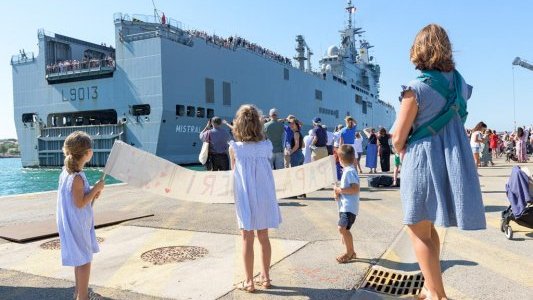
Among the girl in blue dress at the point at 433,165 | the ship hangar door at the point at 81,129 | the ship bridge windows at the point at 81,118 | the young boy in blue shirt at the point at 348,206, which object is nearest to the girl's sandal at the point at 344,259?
the young boy in blue shirt at the point at 348,206

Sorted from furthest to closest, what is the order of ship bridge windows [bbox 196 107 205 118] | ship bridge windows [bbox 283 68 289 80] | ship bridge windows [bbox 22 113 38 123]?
ship bridge windows [bbox 283 68 289 80] < ship bridge windows [bbox 22 113 38 123] < ship bridge windows [bbox 196 107 205 118]

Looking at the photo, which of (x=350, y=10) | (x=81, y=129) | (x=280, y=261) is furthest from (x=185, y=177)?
(x=350, y=10)

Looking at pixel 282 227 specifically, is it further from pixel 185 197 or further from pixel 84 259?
pixel 84 259

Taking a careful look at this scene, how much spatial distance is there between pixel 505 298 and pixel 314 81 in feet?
153

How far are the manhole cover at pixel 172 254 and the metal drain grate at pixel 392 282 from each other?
5.79ft

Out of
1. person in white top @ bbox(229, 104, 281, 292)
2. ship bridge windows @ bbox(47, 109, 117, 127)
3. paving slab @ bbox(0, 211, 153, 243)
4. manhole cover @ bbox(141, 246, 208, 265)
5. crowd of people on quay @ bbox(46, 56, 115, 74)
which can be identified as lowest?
manhole cover @ bbox(141, 246, 208, 265)

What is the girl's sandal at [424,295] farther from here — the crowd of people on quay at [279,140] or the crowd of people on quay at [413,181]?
the crowd of people on quay at [279,140]

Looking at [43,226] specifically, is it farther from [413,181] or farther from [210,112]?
[210,112]

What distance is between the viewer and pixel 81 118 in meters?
34.2

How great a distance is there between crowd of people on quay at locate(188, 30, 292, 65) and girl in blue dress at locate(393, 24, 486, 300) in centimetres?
3142

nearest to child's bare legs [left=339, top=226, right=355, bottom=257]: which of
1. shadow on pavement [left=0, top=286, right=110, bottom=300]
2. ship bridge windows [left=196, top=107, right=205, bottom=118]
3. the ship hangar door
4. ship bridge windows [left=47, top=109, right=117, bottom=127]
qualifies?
shadow on pavement [left=0, top=286, right=110, bottom=300]

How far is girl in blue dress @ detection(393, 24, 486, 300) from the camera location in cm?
259

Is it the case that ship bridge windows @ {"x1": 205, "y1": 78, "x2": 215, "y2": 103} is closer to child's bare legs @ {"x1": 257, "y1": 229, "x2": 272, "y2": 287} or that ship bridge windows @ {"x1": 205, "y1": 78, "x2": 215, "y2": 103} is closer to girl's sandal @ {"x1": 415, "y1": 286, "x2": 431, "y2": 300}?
child's bare legs @ {"x1": 257, "y1": 229, "x2": 272, "y2": 287}

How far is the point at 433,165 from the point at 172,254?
9.51 feet
